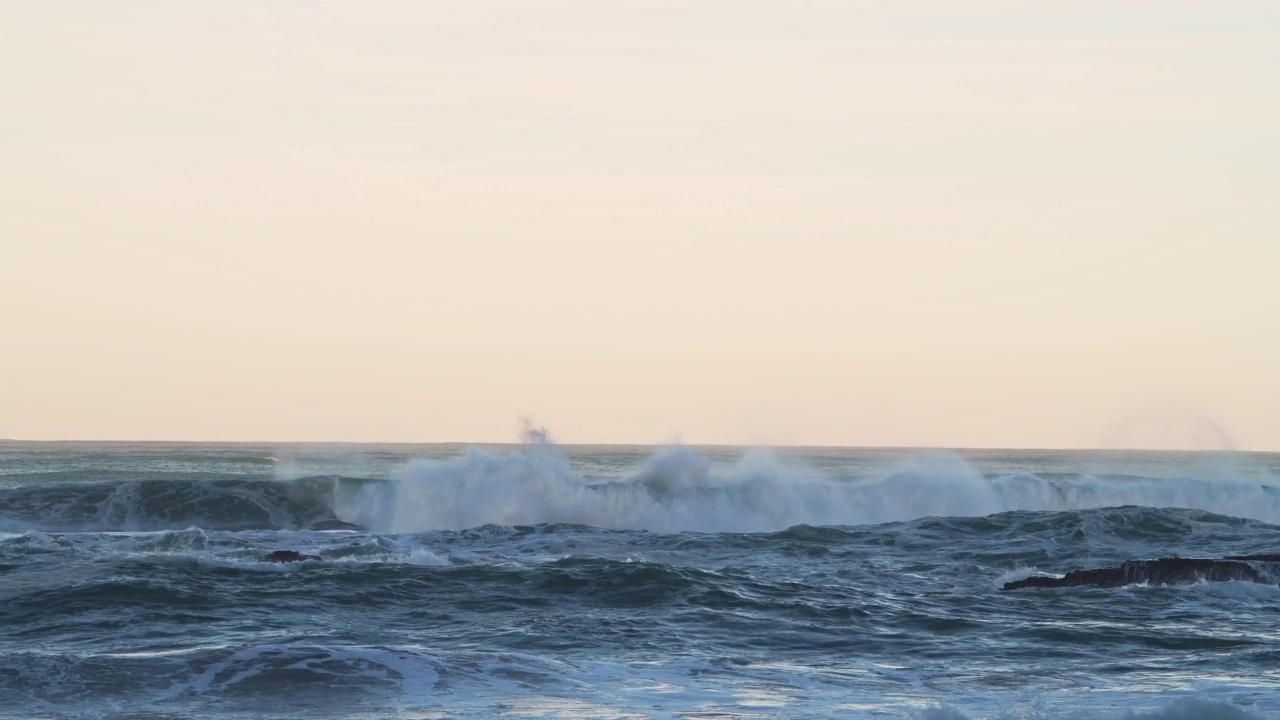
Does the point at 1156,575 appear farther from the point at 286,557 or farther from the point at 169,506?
the point at 169,506

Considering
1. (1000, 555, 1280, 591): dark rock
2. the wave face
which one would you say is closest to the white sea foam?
the wave face

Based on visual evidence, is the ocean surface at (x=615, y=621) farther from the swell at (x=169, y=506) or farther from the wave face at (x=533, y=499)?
the wave face at (x=533, y=499)

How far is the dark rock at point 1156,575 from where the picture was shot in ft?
73.3

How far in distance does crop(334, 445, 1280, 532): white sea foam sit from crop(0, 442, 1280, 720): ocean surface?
102 centimetres

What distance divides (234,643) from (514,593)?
5.56m

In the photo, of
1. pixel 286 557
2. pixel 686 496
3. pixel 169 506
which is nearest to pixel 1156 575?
pixel 286 557

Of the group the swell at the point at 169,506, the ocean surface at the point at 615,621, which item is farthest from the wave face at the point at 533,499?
the ocean surface at the point at 615,621

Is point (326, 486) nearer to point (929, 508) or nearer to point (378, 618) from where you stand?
point (929, 508)

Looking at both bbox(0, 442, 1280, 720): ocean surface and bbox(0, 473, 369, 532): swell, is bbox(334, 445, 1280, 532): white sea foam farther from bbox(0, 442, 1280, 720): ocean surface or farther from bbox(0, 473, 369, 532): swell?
bbox(0, 473, 369, 532): swell

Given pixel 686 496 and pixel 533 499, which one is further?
pixel 686 496

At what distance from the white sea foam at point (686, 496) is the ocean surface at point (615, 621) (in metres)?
1.02

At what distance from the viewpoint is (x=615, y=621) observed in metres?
19.0

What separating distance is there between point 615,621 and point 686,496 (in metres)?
20.8

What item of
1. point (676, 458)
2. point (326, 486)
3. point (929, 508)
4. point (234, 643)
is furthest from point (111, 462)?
point (234, 643)
